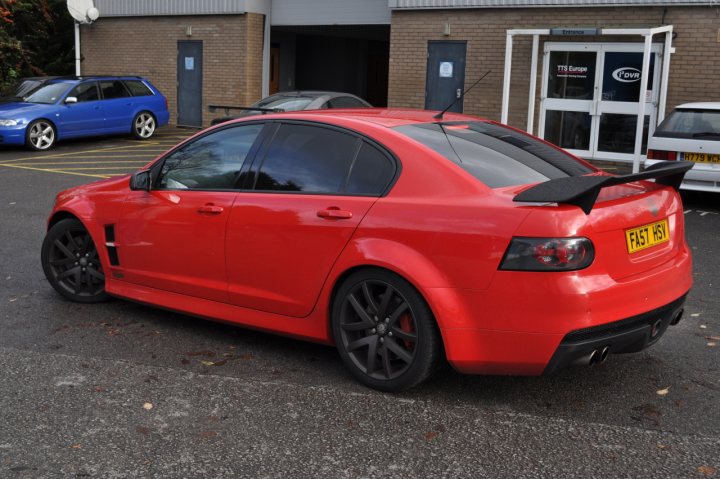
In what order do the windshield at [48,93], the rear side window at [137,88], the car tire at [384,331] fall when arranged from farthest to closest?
the rear side window at [137,88], the windshield at [48,93], the car tire at [384,331]

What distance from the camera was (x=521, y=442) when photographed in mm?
3918

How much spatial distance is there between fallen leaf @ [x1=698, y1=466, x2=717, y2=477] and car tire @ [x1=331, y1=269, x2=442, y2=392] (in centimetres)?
133

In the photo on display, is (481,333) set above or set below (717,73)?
below

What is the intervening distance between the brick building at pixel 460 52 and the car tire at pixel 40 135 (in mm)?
5363

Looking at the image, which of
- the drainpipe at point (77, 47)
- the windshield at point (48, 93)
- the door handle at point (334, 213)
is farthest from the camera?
the drainpipe at point (77, 47)

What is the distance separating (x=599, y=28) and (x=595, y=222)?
12624 millimetres

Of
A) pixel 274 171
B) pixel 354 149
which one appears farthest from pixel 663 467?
pixel 274 171

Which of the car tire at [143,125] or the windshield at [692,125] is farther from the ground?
the windshield at [692,125]

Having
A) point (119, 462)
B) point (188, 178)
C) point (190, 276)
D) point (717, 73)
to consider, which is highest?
point (717, 73)

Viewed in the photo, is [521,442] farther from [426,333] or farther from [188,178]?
[188,178]

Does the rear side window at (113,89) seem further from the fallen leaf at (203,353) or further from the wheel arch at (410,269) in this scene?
the wheel arch at (410,269)

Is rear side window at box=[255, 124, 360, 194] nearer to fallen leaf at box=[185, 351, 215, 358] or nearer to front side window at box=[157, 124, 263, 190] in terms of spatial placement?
front side window at box=[157, 124, 263, 190]

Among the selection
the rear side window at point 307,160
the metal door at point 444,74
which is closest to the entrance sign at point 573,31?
the metal door at point 444,74

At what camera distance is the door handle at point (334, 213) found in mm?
4562
